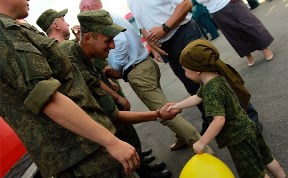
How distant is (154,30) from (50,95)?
1.98 m

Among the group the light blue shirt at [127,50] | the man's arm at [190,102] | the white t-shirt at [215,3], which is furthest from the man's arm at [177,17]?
the white t-shirt at [215,3]

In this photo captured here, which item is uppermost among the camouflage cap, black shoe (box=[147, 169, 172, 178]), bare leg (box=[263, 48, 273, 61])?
the camouflage cap

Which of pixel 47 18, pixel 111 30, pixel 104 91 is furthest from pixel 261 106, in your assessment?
pixel 47 18

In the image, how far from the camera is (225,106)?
2.28m

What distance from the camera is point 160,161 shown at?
3.94 m

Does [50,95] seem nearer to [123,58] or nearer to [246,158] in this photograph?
[246,158]

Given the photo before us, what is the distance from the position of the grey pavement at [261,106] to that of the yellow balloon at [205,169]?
3.35ft

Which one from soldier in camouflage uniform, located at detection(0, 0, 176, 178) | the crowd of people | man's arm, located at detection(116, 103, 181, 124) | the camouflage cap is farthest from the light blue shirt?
soldier in camouflage uniform, located at detection(0, 0, 176, 178)

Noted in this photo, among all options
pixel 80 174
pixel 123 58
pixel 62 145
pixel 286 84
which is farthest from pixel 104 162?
pixel 286 84

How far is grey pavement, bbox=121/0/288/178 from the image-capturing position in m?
3.29

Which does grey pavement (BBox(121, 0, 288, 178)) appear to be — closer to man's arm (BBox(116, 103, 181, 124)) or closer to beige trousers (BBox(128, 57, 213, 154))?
beige trousers (BBox(128, 57, 213, 154))

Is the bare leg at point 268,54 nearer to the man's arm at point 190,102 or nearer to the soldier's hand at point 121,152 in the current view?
the man's arm at point 190,102

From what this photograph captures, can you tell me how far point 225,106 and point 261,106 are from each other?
1.88 metres

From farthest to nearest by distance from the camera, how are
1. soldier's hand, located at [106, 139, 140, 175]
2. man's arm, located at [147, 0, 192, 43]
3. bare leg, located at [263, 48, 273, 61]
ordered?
bare leg, located at [263, 48, 273, 61], man's arm, located at [147, 0, 192, 43], soldier's hand, located at [106, 139, 140, 175]
